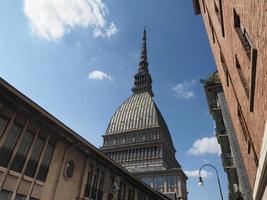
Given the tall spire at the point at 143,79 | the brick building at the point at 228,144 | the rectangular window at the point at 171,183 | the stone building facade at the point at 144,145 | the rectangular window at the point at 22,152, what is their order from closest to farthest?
1. the rectangular window at the point at 22,152
2. the brick building at the point at 228,144
3. the rectangular window at the point at 171,183
4. the stone building facade at the point at 144,145
5. the tall spire at the point at 143,79

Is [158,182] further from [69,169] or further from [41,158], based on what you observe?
[41,158]

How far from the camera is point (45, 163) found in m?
14.8

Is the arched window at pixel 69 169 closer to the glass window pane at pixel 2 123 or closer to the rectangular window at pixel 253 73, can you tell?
the glass window pane at pixel 2 123

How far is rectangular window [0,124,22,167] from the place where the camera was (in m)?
12.2

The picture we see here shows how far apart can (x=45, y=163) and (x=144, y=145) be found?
71047mm

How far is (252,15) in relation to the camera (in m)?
4.57

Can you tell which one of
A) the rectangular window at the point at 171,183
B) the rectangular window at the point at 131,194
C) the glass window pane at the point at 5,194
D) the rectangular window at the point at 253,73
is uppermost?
the rectangular window at the point at 171,183

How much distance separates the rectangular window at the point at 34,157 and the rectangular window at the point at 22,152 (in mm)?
469

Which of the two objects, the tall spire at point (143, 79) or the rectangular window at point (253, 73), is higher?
the tall spire at point (143, 79)

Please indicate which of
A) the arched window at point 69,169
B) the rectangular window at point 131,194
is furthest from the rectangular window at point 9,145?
the rectangular window at point 131,194

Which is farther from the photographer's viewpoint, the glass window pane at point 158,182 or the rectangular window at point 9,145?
the glass window pane at point 158,182

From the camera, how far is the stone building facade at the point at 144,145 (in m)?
67.8

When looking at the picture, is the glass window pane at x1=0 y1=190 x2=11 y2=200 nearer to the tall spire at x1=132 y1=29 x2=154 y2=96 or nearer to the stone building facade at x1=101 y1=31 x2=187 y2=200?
the stone building facade at x1=101 y1=31 x2=187 y2=200

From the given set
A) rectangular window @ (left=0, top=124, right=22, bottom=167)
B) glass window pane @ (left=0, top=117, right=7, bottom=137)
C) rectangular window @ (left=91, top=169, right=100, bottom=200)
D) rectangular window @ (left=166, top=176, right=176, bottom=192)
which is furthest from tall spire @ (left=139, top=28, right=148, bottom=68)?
glass window pane @ (left=0, top=117, right=7, bottom=137)
